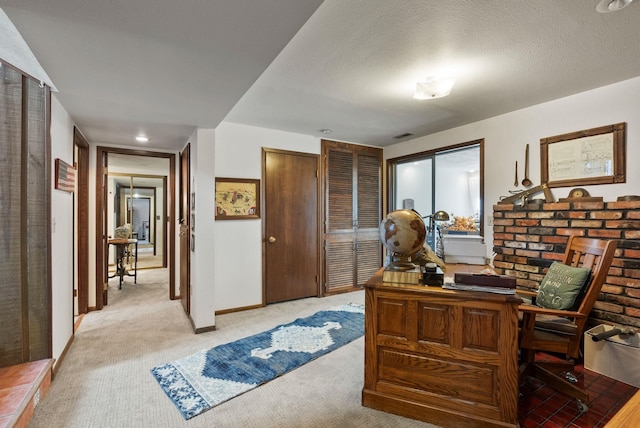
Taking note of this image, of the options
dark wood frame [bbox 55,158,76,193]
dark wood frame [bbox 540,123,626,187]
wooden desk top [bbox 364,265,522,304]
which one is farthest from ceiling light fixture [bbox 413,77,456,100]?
dark wood frame [bbox 55,158,76,193]

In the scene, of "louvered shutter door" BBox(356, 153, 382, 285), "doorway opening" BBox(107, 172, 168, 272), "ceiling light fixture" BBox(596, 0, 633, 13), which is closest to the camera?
"ceiling light fixture" BBox(596, 0, 633, 13)

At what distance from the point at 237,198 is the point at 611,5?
3499 millimetres

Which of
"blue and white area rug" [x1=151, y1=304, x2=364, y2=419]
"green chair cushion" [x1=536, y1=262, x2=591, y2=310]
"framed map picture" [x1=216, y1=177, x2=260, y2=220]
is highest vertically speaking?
"framed map picture" [x1=216, y1=177, x2=260, y2=220]

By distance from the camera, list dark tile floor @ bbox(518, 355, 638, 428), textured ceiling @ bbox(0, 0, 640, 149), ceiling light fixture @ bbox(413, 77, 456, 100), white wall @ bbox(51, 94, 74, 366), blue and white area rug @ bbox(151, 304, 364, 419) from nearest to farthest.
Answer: textured ceiling @ bbox(0, 0, 640, 149) < dark tile floor @ bbox(518, 355, 638, 428) < blue and white area rug @ bbox(151, 304, 364, 419) < white wall @ bbox(51, 94, 74, 366) < ceiling light fixture @ bbox(413, 77, 456, 100)

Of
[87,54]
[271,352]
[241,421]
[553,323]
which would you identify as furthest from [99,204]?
[553,323]

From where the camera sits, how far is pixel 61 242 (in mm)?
2516

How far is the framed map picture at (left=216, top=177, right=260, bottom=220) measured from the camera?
364 cm

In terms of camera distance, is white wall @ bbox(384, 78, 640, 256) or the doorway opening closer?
white wall @ bbox(384, 78, 640, 256)

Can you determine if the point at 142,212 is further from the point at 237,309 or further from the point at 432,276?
the point at 432,276

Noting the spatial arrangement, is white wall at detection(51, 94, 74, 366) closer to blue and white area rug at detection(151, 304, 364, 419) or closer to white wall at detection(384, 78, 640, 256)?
blue and white area rug at detection(151, 304, 364, 419)

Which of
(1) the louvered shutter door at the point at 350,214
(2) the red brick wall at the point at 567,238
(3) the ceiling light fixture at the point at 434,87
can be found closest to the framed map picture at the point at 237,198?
(1) the louvered shutter door at the point at 350,214

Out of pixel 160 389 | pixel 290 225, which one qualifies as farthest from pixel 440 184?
pixel 160 389

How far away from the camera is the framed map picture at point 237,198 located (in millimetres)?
3641

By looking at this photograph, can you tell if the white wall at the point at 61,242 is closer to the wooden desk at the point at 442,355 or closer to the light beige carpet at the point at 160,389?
the light beige carpet at the point at 160,389
